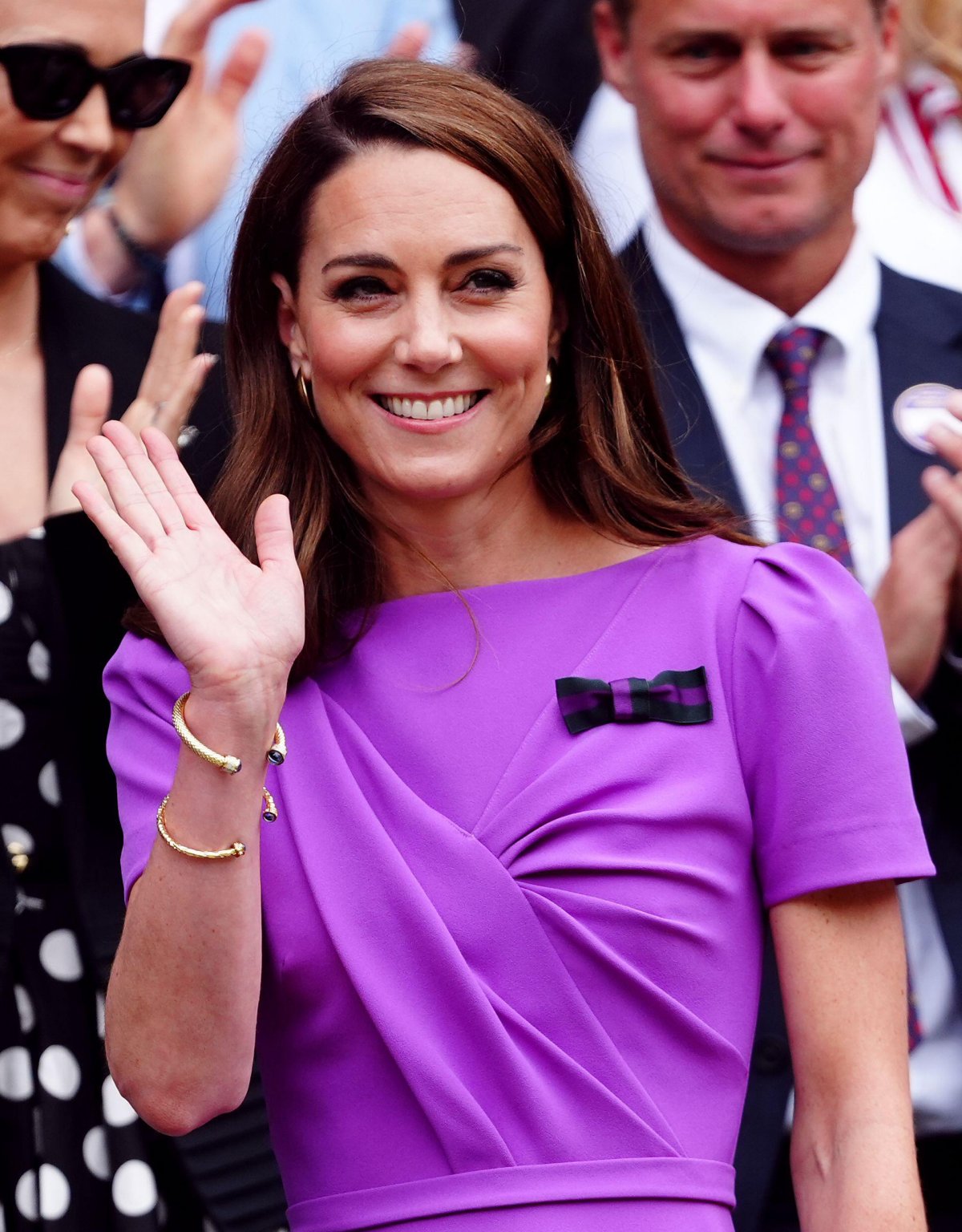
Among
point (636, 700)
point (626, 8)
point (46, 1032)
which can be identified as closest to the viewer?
point (636, 700)

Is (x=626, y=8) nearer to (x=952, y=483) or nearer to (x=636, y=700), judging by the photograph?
(x=952, y=483)

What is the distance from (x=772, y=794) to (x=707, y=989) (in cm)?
24

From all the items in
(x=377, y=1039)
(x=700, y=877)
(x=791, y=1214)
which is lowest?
(x=791, y=1214)

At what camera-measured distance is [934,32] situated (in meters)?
3.61

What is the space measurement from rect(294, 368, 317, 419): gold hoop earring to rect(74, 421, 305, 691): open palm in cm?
31

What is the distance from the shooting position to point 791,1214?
282 cm

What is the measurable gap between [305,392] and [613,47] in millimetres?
1081

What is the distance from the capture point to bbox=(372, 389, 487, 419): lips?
2408 mm

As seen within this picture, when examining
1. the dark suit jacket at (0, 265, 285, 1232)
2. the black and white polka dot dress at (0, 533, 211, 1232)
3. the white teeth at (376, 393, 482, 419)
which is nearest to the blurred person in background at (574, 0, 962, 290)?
the white teeth at (376, 393, 482, 419)

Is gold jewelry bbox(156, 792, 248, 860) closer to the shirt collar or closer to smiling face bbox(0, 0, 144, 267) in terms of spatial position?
smiling face bbox(0, 0, 144, 267)

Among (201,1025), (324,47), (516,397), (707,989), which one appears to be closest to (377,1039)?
(201,1025)

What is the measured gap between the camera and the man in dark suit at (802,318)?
296 cm

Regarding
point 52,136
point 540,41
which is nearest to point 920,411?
point 540,41

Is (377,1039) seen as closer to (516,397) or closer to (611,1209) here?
(611,1209)
